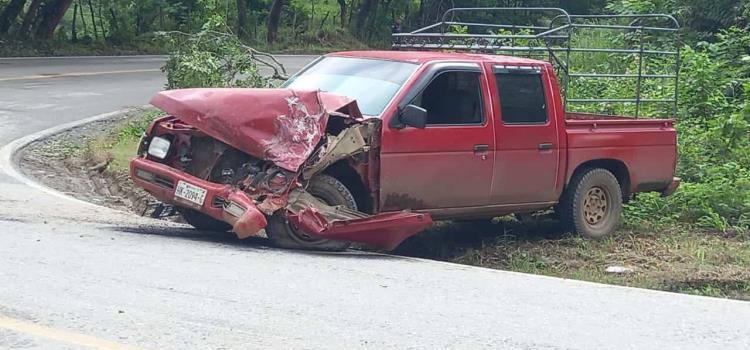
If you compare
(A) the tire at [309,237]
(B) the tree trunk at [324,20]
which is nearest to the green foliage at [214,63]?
(A) the tire at [309,237]

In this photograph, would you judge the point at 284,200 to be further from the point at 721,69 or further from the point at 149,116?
the point at 721,69

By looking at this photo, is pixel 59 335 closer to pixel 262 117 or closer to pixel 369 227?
pixel 262 117

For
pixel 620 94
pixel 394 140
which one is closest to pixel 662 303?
pixel 394 140

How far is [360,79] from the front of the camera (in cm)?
946

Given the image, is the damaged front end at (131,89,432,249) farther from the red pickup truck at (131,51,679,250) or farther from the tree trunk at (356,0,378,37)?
the tree trunk at (356,0,378,37)

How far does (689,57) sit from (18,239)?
11.9 meters

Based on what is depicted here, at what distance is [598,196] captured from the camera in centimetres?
1073

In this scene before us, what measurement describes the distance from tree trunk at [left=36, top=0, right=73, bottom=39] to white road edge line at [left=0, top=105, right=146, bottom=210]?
55.2ft

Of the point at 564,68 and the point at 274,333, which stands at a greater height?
the point at 564,68

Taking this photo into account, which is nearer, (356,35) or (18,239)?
(18,239)

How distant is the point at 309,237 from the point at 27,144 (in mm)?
7435

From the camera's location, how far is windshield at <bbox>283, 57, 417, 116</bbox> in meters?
9.06

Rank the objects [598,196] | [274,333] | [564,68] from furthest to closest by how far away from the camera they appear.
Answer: [564,68]
[598,196]
[274,333]

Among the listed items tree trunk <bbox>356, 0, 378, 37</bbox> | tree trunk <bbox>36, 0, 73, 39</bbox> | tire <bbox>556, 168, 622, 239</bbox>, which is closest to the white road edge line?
tire <bbox>556, 168, 622, 239</bbox>
